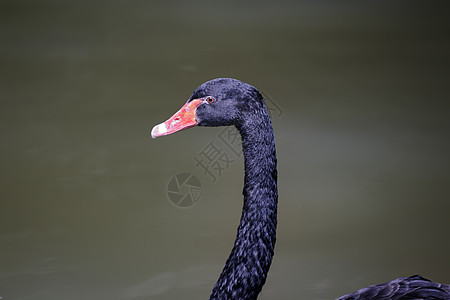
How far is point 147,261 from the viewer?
2.55 metres

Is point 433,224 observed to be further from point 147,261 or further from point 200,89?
point 200,89

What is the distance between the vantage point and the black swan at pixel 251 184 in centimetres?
182

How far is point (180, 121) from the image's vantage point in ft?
6.25

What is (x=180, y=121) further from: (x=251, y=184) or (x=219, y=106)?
(x=251, y=184)

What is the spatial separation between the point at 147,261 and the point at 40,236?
49 cm

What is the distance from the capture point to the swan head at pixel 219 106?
5.99 feet

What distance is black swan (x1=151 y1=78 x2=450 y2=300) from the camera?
5.98ft

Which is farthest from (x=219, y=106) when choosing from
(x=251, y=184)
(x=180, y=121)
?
(x=251, y=184)

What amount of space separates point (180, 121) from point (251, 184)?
0.28 metres

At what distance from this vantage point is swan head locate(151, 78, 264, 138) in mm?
1825

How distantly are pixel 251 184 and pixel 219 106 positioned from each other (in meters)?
0.24

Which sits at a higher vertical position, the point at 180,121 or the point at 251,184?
the point at 180,121

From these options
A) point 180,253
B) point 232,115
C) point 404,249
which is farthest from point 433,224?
point 232,115

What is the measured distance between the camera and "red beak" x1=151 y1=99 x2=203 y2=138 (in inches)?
74.6
